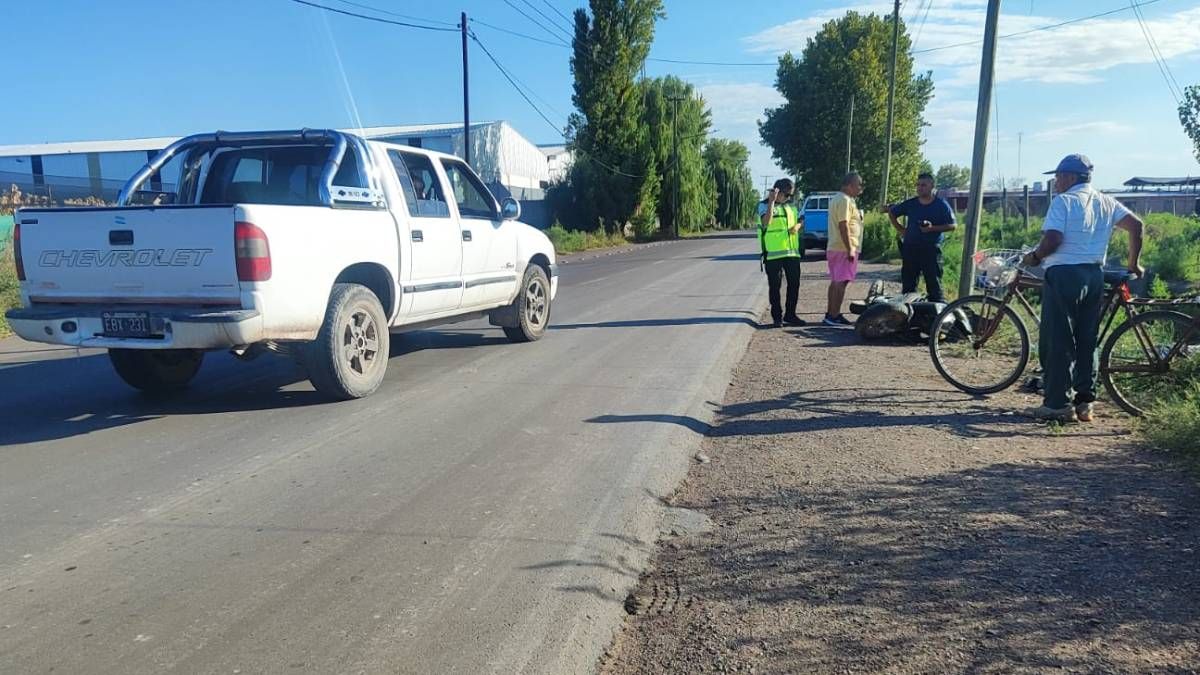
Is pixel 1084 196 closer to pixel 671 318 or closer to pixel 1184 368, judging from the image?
pixel 1184 368

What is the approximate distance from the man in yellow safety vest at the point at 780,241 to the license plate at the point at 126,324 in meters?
7.26

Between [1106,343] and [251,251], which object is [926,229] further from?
[251,251]

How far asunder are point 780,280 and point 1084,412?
5442 millimetres

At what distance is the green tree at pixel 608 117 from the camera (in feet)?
151

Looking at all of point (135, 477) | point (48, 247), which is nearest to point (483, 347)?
point (48, 247)

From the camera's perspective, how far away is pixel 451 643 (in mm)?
3143

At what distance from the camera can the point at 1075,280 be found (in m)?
5.88

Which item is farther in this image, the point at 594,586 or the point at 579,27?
the point at 579,27

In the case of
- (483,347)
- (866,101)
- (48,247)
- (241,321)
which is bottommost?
(483,347)

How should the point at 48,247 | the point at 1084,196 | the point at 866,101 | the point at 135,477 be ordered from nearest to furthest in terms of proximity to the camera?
the point at 135,477 < the point at 1084,196 < the point at 48,247 < the point at 866,101

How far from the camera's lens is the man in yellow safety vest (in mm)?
11070

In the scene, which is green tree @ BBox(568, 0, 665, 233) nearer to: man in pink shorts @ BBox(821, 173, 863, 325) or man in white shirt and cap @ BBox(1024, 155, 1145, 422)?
man in pink shorts @ BBox(821, 173, 863, 325)

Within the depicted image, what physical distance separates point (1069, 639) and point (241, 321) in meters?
5.06

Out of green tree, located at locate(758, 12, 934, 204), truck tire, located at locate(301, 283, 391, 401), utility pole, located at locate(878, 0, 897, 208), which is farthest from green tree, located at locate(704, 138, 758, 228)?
truck tire, located at locate(301, 283, 391, 401)
